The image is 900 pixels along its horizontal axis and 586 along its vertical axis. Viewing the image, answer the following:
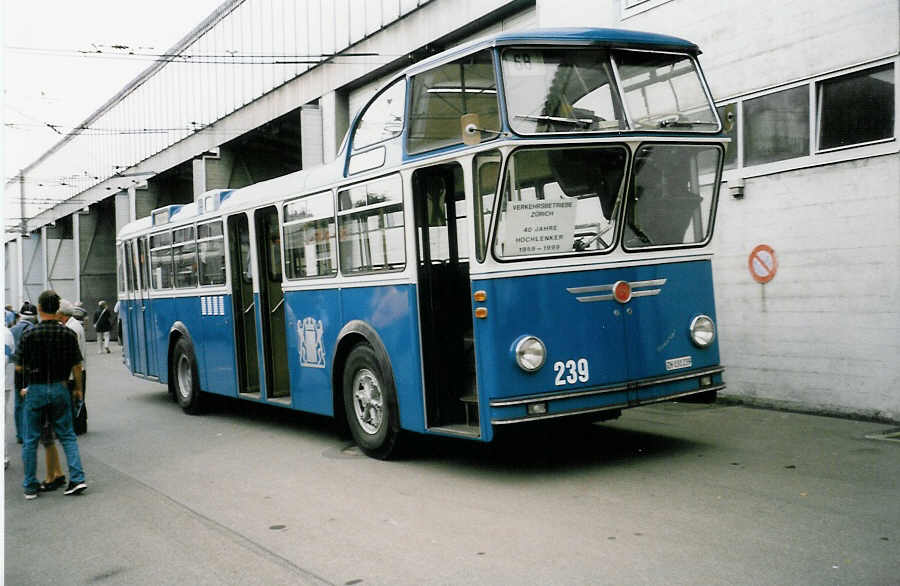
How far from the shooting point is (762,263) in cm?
1062

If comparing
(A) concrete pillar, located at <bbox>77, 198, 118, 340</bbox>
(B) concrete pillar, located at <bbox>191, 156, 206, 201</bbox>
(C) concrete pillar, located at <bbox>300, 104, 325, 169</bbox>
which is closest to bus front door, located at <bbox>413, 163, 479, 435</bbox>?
(C) concrete pillar, located at <bbox>300, 104, 325, 169</bbox>

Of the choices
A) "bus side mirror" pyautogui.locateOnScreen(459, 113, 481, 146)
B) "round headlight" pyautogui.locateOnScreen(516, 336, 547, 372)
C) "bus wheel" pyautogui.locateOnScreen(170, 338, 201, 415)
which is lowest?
"bus wheel" pyautogui.locateOnScreen(170, 338, 201, 415)

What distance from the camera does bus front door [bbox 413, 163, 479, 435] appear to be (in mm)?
7941

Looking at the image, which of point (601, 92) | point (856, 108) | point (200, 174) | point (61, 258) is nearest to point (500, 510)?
point (601, 92)

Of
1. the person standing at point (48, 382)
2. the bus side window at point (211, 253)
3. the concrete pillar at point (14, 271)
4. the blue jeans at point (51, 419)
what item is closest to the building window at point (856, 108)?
the bus side window at point (211, 253)

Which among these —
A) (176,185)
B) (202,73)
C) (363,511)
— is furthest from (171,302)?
(176,185)

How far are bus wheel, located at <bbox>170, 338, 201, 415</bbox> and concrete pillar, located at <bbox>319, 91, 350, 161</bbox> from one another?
9.32 m

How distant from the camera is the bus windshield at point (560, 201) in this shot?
7.09 metres

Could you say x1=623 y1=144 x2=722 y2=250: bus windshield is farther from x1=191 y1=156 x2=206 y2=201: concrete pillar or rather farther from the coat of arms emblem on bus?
x1=191 y1=156 x2=206 y2=201: concrete pillar

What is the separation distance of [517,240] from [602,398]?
1.48 metres

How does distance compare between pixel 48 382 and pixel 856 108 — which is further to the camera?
pixel 856 108

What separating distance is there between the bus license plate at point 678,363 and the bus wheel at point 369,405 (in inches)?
98.1

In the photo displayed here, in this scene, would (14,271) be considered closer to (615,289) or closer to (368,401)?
(368,401)

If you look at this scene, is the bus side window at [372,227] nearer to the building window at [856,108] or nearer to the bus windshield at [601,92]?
the bus windshield at [601,92]
